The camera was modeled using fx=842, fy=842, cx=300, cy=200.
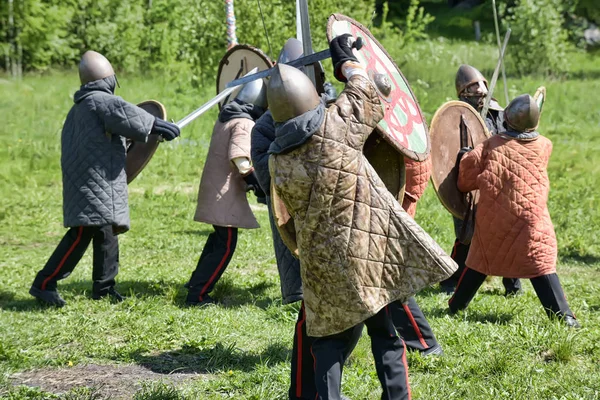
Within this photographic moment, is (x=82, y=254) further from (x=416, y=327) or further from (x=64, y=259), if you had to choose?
(x=416, y=327)

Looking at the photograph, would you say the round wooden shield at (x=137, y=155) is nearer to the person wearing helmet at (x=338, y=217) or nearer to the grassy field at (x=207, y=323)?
the grassy field at (x=207, y=323)

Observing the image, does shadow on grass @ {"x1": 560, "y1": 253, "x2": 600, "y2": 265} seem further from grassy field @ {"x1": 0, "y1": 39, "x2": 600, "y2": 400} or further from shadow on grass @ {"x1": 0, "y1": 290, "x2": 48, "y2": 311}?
shadow on grass @ {"x1": 0, "y1": 290, "x2": 48, "y2": 311}

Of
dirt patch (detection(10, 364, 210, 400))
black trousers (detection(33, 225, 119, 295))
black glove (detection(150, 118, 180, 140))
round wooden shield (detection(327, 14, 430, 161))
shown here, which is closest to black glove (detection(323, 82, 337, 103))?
round wooden shield (detection(327, 14, 430, 161))

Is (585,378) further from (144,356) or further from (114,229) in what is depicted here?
(114,229)

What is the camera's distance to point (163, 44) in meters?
19.7

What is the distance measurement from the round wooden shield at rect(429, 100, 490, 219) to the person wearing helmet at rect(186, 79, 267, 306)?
121 centimetres

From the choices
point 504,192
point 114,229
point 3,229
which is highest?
point 504,192

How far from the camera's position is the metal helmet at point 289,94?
11.0 feet

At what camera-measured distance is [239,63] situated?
649 cm

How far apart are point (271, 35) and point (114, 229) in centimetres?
871

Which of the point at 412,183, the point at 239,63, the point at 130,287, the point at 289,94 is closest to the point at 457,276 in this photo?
the point at 412,183

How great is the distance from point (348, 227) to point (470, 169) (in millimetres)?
2112

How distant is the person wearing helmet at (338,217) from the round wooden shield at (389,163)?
0.50 meters

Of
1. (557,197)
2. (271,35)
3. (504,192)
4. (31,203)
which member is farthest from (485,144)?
(271,35)
